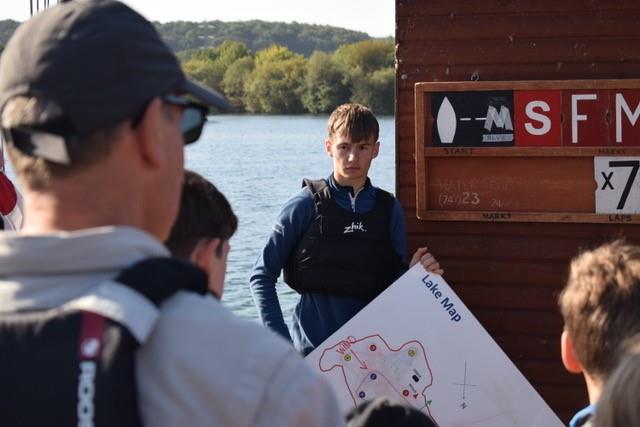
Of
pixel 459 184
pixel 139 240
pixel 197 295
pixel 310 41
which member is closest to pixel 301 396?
pixel 197 295

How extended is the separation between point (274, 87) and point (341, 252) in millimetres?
46787

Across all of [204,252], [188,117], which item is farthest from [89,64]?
[204,252]

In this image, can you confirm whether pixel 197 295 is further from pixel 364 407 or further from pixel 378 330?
pixel 378 330

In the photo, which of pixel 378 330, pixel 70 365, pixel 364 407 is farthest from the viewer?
pixel 378 330

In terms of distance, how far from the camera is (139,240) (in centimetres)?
140

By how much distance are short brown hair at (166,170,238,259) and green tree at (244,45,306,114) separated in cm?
4658

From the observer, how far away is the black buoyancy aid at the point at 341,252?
424cm

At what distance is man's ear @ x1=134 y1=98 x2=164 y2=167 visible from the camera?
56.4 inches

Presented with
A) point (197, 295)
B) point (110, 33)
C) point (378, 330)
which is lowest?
point (378, 330)

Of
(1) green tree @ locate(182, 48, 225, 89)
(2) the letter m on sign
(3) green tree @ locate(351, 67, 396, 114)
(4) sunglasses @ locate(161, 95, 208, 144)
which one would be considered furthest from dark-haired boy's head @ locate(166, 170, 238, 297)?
(1) green tree @ locate(182, 48, 225, 89)

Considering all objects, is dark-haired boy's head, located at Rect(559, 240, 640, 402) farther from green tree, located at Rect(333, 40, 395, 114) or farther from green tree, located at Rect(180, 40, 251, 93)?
green tree, located at Rect(180, 40, 251, 93)

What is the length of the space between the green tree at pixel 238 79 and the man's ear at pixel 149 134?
46928 mm

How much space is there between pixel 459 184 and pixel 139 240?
10.4 ft

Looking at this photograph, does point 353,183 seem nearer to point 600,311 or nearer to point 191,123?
point 600,311
